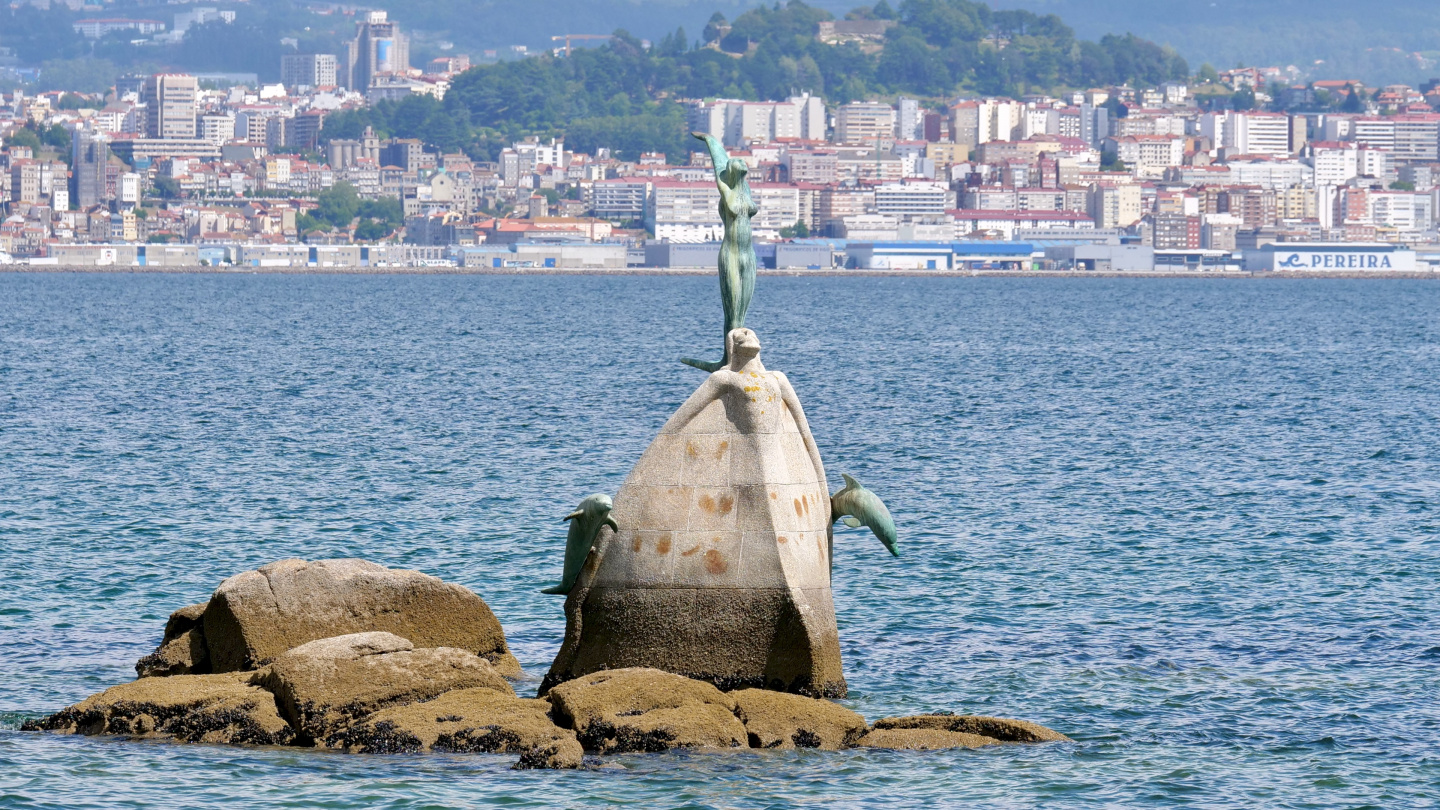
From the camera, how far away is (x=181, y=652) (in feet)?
46.6

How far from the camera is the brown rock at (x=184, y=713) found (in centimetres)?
1271

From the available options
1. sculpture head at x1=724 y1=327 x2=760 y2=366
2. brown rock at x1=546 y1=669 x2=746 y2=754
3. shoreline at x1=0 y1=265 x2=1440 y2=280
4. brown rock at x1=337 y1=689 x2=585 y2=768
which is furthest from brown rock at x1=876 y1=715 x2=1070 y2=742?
shoreline at x1=0 y1=265 x2=1440 y2=280

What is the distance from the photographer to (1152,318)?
97.2 meters

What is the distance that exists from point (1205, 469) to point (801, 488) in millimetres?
17656

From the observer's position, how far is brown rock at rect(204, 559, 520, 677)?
13.7 meters

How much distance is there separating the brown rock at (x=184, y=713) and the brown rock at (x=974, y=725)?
11.7 feet

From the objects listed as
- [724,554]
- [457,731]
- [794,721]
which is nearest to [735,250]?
[724,554]

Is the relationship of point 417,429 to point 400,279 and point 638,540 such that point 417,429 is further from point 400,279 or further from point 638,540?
point 400,279

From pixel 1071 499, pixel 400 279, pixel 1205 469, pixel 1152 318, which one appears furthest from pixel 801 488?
pixel 400 279

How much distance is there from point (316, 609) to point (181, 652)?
1.07 meters

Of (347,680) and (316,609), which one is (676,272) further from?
(347,680)

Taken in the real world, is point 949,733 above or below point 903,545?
above

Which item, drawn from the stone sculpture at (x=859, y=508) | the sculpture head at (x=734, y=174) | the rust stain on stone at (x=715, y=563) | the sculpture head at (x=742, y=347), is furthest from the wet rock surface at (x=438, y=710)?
the sculpture head at (x=734, y=174)

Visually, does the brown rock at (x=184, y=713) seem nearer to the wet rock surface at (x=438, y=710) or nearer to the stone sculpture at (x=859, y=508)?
the wet rock surface at (x=438, y=710)
